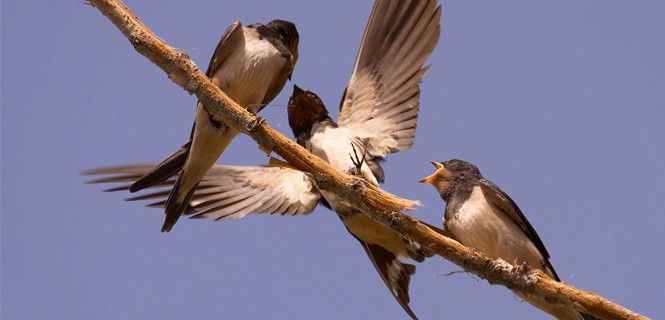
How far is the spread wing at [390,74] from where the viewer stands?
234 inches

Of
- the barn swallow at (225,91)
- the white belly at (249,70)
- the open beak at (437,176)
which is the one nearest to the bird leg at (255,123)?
the barn swallow at (225,91)

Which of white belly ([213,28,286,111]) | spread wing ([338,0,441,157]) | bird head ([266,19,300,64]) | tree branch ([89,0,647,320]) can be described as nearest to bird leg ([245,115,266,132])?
tree branch ([89,0,647,320])

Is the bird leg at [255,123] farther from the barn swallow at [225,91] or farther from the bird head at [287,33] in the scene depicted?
the bird head at [287,33]

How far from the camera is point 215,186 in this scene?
6637 mm

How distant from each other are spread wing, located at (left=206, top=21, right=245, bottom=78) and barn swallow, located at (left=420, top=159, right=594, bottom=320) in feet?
4.57

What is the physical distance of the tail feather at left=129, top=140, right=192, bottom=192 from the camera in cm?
528

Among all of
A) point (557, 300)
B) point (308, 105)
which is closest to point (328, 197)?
point (308, 105)

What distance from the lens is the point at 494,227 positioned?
15.9ft

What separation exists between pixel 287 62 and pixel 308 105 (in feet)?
1.29

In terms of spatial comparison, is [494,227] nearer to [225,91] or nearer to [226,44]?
[225,91]

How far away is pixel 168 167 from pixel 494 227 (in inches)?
69.9

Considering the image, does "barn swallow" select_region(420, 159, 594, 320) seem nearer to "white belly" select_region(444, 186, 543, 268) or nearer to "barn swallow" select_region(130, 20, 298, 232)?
"white belly" select_region(444, 186, 543, 268)

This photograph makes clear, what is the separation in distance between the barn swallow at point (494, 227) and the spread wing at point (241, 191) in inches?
48.3

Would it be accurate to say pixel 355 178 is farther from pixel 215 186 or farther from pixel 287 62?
pixel 215 186
